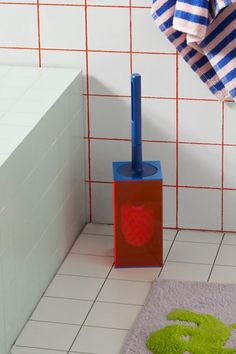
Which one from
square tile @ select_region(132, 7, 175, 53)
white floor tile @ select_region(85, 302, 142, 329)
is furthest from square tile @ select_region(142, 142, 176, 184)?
white floor tile @ select_region(85, 302, 142, 329)

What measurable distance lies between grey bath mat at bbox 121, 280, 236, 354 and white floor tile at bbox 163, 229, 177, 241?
1.22 feet

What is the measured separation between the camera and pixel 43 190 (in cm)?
330

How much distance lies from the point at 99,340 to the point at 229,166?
903 mm

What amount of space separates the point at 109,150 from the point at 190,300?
0.72m

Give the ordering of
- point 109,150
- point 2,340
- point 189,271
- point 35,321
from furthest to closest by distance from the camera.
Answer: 1. point 109,150
2. point 189,271
3. point 35,321
4. point 2,340

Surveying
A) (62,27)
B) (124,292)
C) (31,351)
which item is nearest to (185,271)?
(124,292)

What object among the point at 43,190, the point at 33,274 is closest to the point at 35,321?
the point at 33,274

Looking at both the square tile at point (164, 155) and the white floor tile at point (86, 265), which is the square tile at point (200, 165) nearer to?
the square tile at point (164, 155)

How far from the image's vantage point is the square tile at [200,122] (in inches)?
143

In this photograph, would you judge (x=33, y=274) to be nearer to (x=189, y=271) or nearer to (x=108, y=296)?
(x=108, y=296)

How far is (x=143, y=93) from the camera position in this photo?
3.66 m

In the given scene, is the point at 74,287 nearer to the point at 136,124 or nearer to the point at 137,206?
the point at 137,206

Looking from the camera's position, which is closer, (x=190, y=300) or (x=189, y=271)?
(x=190, y=300)

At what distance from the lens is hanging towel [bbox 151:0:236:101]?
10.7ft
